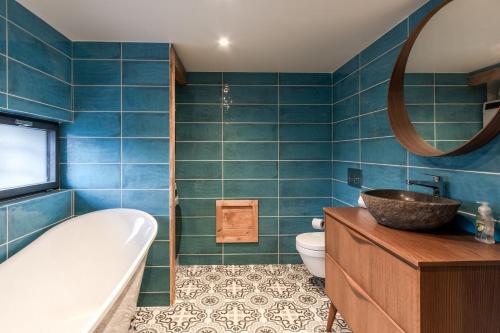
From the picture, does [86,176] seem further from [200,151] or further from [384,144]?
[384,144]

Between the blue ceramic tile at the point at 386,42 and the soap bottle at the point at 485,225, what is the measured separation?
1240 millimetres

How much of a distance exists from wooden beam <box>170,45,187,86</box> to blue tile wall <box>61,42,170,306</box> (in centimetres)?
8

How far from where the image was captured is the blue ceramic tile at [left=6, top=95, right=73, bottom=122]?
1.62 meters

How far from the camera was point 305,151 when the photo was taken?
3.01 meters

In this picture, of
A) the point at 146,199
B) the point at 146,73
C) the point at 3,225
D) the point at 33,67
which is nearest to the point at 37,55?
the point at 33,67

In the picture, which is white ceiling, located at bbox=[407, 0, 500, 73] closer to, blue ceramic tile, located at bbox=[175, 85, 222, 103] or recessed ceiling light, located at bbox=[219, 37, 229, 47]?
recessed ceiling light, located at bbox=[219, 37, 229, 47]

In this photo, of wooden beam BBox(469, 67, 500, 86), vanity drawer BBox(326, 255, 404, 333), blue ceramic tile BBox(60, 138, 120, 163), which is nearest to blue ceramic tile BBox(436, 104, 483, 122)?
wooden beam BBox(469, 67, 500, 86)

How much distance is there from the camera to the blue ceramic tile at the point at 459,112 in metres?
1.27

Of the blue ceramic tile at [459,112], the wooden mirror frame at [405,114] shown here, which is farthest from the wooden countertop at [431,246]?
the blue ceramic tile at [459,112]

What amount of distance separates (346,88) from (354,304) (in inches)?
79.5

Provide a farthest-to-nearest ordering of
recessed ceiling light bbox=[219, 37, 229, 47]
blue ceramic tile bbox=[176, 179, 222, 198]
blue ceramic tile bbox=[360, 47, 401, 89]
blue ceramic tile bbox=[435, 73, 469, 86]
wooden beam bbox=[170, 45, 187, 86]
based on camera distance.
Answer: blue ceramic tile bbox=[176, 179, 222, 198], wooden beam bbox=[170, 45, 187, 86], recessed ceiling light bbox=[219, 37, 229, 47], blue ceramic tile bbox=[360, 47, 401, 89], blue ceramic tile bbox=[435, 73, 469, 86]

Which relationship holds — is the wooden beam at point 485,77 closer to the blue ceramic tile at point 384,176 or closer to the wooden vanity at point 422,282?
the blue ceramic tile at point 384,176

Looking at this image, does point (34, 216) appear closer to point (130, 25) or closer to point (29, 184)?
point (29, 184)

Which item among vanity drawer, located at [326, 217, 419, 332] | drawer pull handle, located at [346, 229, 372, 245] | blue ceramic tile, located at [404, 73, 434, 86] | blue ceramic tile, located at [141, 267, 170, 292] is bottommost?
blue ceramic tile, located at [141, 267, 170, 292]
